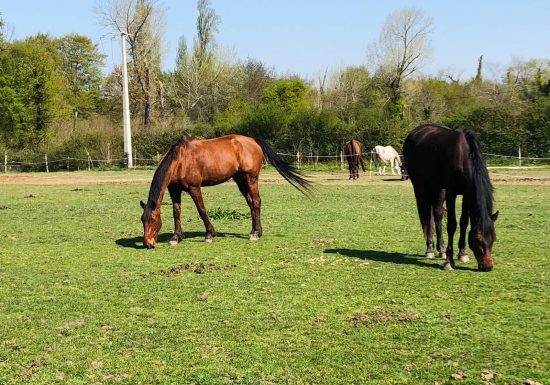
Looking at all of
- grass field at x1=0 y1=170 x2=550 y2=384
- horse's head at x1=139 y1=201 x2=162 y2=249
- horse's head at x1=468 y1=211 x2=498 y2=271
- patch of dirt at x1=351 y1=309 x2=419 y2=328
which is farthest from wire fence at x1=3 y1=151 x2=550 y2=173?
patch of dirt at x1=351 y1=309 x2=419 y2=328

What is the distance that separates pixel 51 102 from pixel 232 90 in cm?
1827

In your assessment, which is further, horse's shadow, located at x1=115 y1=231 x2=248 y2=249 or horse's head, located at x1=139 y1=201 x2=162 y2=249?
horse's shadow, located at x1=115 y1=231 x2=248 y2=249

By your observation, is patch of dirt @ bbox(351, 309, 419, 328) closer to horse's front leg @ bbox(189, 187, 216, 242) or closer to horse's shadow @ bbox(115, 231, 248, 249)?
horse's front leg @ bbox(189, 187, 216, 242)

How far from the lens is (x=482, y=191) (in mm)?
6887

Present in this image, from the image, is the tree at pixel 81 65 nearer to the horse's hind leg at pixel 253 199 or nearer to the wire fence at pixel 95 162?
the wire fence at pixel 95 162

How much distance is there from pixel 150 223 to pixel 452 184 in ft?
15.7

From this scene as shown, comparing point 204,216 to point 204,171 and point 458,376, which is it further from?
point 458,376

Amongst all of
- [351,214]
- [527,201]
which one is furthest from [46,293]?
[527,201]

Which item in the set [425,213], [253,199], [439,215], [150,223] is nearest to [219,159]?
[253,199]

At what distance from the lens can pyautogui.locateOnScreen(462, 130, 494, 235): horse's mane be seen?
686 cm

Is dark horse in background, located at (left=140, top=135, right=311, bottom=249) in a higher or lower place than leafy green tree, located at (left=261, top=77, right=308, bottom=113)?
lower

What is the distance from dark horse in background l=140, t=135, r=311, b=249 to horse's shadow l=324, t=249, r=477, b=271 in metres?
1.76

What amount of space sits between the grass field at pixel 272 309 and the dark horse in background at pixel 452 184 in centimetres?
41

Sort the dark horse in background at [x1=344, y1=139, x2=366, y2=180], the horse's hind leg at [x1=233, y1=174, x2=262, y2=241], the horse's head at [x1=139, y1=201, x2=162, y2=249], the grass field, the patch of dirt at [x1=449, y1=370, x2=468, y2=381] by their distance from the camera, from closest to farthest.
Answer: the patch of dirt at [x1=449, y1=370, x2=468, y2=381] < the grass field < the horse's head at [x1=139, y1=201, x2=162, y2=249] < the horse's hind leg at [x1=233, y1=174, x2=262, y2=241] < the dark horse in background at [x1=344, y1=139, x2=366, y2=180]
